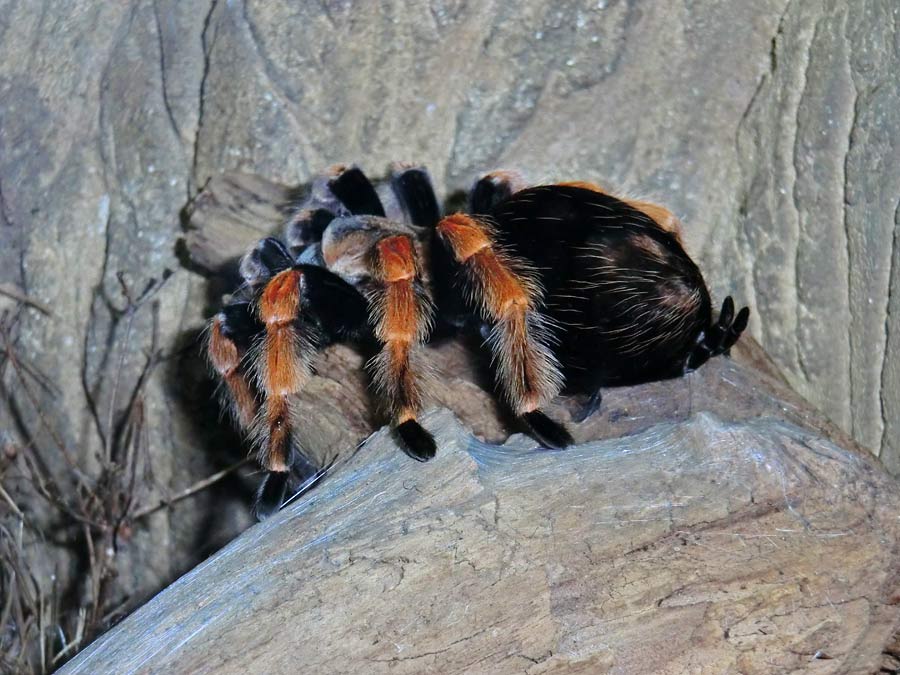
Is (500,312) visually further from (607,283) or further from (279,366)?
(279,366)

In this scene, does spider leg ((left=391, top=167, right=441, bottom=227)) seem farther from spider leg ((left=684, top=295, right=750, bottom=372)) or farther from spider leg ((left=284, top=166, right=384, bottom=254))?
spider leg ((left=684, top=295, right=750, bottom=372))

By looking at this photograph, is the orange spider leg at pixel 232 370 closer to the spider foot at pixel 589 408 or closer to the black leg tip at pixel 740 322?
the spider foot at pixel 589 408

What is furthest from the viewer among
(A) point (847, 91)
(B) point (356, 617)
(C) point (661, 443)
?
(A) point (847, 91)

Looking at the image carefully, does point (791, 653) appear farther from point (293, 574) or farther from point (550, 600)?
point (293, 574)

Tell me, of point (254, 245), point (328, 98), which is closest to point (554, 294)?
point (254, 245)

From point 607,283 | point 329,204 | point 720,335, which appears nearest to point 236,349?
point 329,204

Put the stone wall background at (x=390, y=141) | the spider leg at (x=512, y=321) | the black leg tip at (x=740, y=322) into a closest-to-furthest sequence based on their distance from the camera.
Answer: the spider leg at (x=512, y=321), the black leg tip at (x=740, y=322), the stone wall background at (x=390, y=141)

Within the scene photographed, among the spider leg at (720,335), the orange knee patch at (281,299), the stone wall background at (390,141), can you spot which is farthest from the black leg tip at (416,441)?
the stone wall background at (390,141)
